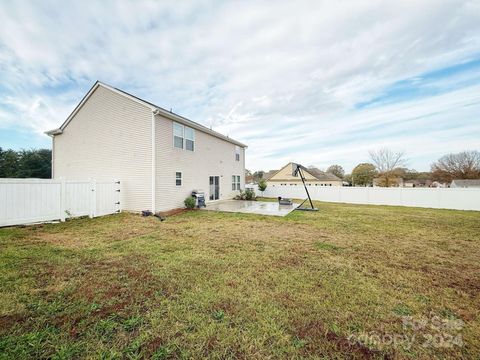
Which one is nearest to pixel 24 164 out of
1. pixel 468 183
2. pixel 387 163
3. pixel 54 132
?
pixel 54 132

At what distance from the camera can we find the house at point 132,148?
10227mm

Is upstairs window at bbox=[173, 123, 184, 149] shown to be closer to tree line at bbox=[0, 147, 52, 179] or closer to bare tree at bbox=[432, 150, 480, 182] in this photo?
tree line at bbox=[0, 147, 52, 179]

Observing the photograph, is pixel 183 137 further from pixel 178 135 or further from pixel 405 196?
pixel 405 196

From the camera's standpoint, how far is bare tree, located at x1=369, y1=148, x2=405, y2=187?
34.3 metres

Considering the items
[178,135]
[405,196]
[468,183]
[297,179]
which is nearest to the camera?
[178,135]

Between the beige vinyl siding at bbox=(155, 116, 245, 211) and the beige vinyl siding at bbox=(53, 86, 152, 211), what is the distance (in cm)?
59

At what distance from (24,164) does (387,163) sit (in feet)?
171

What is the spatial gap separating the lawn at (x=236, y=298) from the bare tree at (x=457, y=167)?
50.6 meters

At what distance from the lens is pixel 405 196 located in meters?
15.8

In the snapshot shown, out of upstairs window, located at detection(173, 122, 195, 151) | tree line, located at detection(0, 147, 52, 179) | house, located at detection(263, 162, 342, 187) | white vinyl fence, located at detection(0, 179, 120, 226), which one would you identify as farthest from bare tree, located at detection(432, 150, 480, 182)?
tree line, located at detection(0, 147, 52, 179)

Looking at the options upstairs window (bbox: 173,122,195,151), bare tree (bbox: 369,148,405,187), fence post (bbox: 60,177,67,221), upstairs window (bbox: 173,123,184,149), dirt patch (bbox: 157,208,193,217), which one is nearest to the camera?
fence post (bbox: 60,177,67,221)

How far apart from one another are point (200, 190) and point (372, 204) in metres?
14.1

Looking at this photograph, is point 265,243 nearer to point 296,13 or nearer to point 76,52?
point 296,13

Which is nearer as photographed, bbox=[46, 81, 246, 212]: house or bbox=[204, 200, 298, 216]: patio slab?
bbox=[46, 81, 246, 212]: house
